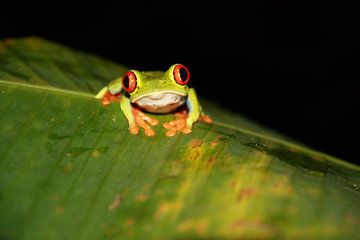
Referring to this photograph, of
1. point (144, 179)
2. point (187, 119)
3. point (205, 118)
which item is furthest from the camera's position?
point (205, 118)

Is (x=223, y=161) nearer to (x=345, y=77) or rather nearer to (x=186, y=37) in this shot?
(x=345, y=77)

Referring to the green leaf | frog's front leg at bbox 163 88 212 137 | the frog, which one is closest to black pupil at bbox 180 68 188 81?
the frog

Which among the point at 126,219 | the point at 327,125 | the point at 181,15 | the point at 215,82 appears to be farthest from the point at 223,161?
the point at 181,15

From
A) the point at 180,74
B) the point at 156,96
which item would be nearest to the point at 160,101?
the point at 156,96

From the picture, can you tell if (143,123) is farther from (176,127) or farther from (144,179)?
(144,179)

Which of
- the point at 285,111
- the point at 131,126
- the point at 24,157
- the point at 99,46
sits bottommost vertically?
the point at 285,111

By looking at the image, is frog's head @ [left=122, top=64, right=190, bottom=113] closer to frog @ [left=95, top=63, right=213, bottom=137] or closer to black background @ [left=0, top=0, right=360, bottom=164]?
frog @ [left=95, top=63, right=213, bottom=137]
